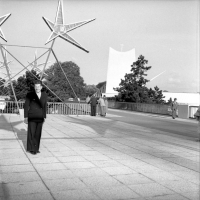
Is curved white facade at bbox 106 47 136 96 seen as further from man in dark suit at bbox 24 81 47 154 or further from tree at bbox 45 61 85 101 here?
man in dark suit at bbox 24 81 47 154

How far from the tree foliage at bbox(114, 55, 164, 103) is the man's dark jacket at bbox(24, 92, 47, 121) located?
119ft

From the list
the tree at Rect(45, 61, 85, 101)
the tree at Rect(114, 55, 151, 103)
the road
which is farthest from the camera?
the tree at Rect(45, 61, 85, 101)

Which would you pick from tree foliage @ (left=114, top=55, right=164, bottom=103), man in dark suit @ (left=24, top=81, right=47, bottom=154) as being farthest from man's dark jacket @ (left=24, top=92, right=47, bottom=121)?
tree foliage @ (left=114, top=55, right=164, bottom=103)

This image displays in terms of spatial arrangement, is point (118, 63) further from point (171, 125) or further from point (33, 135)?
point (33, 135)

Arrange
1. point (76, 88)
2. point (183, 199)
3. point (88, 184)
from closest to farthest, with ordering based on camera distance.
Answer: point (183, 199) < point (88, 184) < point (76, 88)

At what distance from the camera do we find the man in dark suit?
650 centimetres

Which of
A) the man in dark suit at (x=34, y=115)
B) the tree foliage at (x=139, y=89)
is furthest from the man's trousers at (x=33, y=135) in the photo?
the tree foliage at (x=139, y=89)

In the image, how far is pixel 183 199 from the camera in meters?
4.08

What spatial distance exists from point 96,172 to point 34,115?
80.0 inches

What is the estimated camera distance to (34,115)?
6.48 metres

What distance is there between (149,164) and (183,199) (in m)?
1.99

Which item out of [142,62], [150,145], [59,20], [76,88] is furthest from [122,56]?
[150,145]

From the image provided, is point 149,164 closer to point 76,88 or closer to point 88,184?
point 88,184

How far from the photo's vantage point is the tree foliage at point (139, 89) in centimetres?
4253
